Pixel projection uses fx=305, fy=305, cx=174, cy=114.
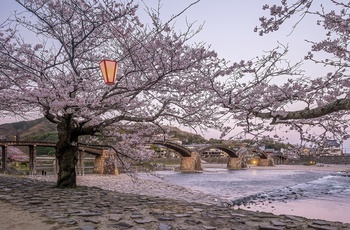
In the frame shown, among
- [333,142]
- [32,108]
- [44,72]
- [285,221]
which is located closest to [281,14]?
[333,142]

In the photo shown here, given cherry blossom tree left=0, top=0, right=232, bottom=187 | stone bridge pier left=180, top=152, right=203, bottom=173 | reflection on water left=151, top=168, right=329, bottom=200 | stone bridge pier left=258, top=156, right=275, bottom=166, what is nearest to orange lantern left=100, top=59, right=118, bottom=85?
cherry blossom tree left=0, top=0, right=232, bottom=187

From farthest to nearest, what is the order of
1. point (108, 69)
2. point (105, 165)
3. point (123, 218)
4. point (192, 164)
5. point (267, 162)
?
point (267, 162)
point (192, 164)
point (105, 165)
point (108, 69)
point (123, 218)

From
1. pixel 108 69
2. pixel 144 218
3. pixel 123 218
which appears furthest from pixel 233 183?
pixel 108 69

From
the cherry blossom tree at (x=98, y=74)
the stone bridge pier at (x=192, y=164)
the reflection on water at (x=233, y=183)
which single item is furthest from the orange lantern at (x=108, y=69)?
the stone bridge pier at (x=192, y=164)

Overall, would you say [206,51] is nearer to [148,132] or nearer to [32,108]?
[148,132]

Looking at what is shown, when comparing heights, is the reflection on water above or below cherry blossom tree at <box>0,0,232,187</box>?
below

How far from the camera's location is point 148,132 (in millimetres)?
13336

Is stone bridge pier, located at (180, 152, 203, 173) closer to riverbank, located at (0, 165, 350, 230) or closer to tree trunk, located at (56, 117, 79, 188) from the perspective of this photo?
tree trunk, located at (56, 117, 79, 188)

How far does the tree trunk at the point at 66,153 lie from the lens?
11.5 metres

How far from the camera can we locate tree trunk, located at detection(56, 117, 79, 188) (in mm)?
11508

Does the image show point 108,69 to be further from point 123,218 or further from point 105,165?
point 105,165

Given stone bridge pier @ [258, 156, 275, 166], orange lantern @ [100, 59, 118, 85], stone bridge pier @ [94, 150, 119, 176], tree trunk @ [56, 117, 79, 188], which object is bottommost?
stone bridge pier @ [258, 156, 275, 166]

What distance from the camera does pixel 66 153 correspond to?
11656 mm

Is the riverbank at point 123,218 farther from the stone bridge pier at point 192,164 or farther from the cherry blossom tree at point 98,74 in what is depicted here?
A: the stone bridge pier at point 192,164
